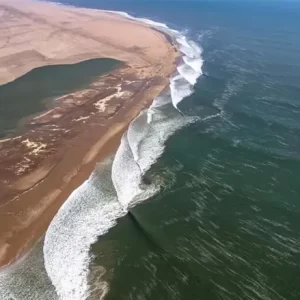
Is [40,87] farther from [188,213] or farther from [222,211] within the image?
[222,211]

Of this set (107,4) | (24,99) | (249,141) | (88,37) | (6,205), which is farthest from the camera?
(107,4)

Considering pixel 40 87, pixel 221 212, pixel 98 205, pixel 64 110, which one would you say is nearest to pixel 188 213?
pixel 221 212

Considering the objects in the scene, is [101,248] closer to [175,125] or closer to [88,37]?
[175,125]

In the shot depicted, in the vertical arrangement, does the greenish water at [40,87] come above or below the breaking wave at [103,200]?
below

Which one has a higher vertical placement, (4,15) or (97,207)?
(97,207)

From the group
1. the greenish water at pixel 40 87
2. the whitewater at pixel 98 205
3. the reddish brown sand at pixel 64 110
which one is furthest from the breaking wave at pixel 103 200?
the greenish water at pixel 40 87

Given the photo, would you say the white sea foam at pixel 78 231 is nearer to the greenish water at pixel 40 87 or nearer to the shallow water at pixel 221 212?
the shallow water at pixel 221 212

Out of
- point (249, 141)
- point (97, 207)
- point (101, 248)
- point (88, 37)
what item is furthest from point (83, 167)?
point (88, 37)

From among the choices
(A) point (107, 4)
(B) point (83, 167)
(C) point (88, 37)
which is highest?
(B) point (83, 167)
